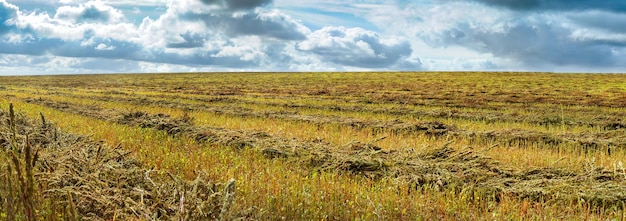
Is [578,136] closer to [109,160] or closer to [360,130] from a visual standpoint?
[360,130]

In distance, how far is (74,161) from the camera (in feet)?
22.0

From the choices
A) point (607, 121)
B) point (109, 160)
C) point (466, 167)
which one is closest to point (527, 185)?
point (466, 167)

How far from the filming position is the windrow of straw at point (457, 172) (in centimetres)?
686

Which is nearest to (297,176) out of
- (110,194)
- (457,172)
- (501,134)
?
(457,172)

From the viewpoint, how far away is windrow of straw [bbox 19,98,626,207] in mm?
6855

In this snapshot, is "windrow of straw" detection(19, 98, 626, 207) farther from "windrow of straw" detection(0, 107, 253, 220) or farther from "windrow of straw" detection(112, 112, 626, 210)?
"windrow of straw" detection(0, 107, 253, 220)

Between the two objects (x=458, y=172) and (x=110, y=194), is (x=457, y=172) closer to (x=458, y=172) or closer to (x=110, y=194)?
(x=458, y=172)

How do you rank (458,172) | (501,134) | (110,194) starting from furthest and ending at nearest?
(501,134) < (458,172) < (110,194)

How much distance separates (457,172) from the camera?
779 cm

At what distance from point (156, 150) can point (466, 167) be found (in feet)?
19.5

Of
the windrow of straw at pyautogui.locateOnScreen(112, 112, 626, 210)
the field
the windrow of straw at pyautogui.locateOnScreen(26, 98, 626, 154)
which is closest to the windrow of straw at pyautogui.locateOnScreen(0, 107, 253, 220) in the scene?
the field

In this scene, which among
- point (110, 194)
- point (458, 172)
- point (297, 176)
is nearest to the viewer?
point (110, 194)

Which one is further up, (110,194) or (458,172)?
(110,194)

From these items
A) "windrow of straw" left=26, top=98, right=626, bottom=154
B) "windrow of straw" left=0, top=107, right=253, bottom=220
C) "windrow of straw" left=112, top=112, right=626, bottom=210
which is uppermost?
A: "windrow of straw" left=0, top=107, right=253, bottom=220
